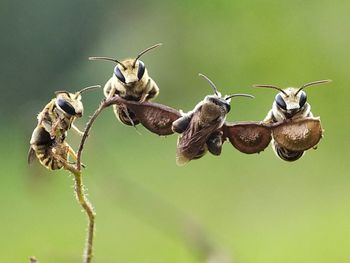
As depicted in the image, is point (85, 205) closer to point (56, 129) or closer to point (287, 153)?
point (56, 129)

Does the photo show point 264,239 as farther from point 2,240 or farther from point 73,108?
point 73,108

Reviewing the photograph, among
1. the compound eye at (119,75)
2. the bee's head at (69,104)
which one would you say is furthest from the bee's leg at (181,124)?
the bee's head at (69,104)

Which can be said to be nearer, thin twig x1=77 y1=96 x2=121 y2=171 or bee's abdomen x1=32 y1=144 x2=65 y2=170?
thin twig x1=77 y1=96 x2=121 y2=171

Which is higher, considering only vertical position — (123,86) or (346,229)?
(346,229)

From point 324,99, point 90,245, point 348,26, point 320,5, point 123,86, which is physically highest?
point 320,5

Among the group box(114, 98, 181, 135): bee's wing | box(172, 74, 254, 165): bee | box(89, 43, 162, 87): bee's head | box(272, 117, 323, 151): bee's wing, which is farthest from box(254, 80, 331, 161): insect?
box(89, 43, 162, 87): bee's head

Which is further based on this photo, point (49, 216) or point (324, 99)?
point (49, 216)

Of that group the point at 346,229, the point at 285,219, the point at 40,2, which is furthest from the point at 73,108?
the point at 40,2

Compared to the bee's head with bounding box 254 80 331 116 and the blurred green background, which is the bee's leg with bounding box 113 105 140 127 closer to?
the bee's head with bounding box 254 80 331 116
